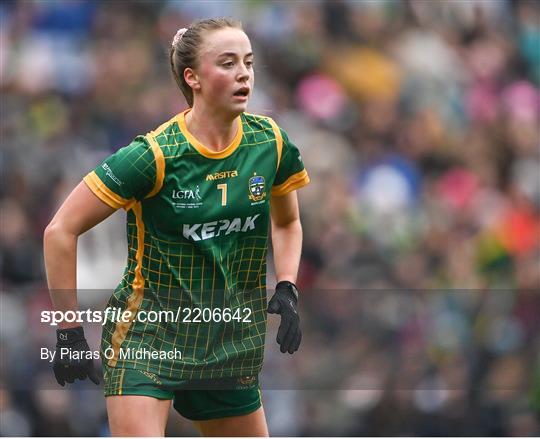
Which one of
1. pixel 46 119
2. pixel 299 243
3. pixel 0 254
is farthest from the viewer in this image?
pixel 46 119

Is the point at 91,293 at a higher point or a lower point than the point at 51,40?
lower

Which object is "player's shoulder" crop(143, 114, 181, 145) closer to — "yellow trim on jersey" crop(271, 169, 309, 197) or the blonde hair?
the blonde hair

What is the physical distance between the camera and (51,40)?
904cm

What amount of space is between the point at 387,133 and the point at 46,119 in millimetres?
2279

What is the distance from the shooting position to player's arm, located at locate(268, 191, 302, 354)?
4.38 meters

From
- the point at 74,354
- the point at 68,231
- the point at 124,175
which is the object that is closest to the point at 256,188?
the point at 124,175

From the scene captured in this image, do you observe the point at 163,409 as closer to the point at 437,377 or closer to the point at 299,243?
the point at 299,243

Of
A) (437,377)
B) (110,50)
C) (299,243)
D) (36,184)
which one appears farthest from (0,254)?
(299,243)

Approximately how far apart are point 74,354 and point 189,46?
1.05 m

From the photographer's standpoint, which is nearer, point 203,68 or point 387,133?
point 203,68

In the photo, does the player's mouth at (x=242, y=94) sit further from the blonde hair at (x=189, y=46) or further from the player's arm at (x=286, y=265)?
the player's arm at (x=286, y=265)

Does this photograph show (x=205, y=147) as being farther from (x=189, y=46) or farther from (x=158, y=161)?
(x=189, y=46)

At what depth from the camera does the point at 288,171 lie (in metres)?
4.41

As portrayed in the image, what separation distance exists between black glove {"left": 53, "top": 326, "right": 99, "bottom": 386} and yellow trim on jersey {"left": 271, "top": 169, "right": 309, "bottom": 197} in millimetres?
801
